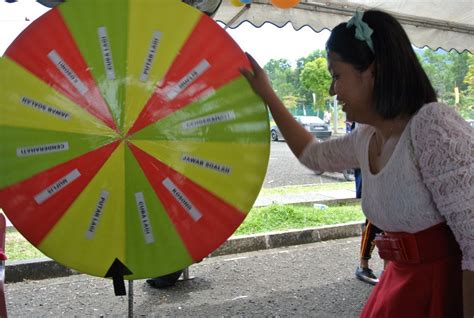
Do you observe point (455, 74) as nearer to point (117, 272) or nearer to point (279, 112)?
point (279, 112)

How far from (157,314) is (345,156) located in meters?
2.51

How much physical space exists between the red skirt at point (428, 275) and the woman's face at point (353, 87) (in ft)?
1.05

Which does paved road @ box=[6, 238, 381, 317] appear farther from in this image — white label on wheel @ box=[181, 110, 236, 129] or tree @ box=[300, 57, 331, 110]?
tree @ box=[300, 57, 331, 110]

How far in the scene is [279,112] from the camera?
1430mm

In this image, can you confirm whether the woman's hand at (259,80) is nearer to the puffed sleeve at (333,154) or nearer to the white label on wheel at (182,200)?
the puffed sleeve at (333,154)

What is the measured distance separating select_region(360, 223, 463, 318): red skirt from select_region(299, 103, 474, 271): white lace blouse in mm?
39

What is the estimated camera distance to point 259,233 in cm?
529

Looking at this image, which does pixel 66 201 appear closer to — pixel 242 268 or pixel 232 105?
pixel 232 105

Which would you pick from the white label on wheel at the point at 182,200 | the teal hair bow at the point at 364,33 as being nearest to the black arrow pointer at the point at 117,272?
the white label on wheel at the point at 182,200

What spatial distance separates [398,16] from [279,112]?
10.2ft

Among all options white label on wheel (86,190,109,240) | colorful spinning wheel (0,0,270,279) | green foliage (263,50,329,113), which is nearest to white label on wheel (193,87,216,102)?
colorful spinning wheel (0,0,270,279)

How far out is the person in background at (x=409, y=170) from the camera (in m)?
1.01

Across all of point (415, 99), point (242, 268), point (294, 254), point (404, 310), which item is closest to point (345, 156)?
point (415, 99)

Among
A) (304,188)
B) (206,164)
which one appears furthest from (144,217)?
(304,188)
